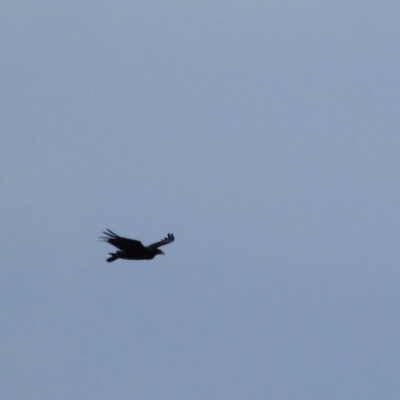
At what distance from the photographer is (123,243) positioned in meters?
70.4

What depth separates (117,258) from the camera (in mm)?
71938

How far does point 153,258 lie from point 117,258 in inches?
71.2

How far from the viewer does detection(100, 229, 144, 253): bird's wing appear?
69688 mm

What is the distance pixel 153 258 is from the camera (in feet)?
238

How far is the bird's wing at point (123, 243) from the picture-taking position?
229 ft
